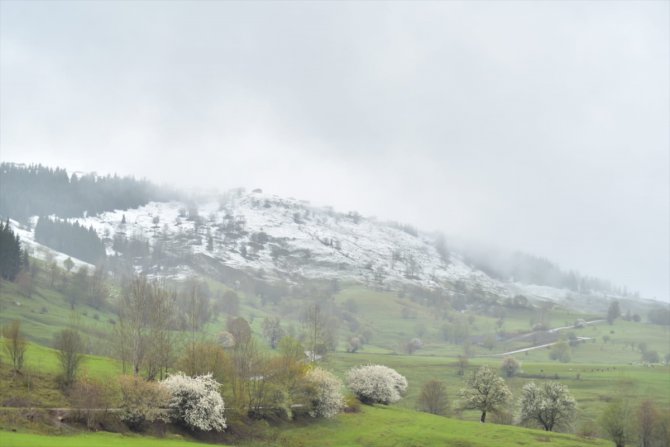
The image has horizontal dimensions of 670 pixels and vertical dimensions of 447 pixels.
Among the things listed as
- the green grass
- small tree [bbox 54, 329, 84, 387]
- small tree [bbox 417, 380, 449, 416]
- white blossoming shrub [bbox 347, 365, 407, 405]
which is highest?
small tree [bbox 54, 329, 84, 387]

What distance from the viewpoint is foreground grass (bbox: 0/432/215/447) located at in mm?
39594

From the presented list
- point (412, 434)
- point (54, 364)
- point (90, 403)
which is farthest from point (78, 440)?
point (412, 434)

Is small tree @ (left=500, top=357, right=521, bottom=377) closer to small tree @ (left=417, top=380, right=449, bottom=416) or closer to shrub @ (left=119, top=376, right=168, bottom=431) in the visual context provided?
small tree @ (left=417, top=380, right=449, bottom=416)

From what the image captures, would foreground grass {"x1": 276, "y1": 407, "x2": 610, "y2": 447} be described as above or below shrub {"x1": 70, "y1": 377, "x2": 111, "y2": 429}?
below

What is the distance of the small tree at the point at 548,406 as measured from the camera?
10194 cm

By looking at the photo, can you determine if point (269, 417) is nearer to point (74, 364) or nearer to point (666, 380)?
point (74, 364)

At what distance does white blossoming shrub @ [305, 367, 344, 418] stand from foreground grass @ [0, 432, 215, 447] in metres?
27.1

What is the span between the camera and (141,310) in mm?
84188

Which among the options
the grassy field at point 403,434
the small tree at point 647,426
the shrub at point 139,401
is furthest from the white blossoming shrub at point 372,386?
the shrub at point 139,401

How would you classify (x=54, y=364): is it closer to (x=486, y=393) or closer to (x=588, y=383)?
(x=486, y=393)

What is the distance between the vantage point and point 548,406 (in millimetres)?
101625

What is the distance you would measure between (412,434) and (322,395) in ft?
52.9

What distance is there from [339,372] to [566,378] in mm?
76560

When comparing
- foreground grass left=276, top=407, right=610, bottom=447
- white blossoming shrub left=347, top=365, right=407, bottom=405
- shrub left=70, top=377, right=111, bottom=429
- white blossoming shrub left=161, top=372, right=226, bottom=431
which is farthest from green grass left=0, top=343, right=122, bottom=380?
white blossoming shrub left=347, top=365, right=407, bottom=405
